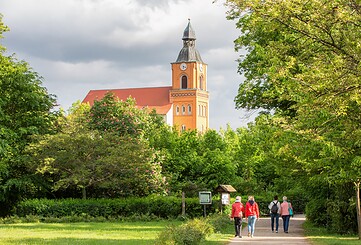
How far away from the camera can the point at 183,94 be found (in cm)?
14088

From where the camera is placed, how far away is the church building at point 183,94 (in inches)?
5507

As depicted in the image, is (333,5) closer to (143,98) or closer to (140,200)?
(140,200)

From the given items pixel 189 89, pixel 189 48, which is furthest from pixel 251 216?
pixel 189 48

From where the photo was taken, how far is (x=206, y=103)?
144875mm

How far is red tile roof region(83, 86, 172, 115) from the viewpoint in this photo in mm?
138500

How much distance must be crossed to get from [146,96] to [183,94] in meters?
7.96

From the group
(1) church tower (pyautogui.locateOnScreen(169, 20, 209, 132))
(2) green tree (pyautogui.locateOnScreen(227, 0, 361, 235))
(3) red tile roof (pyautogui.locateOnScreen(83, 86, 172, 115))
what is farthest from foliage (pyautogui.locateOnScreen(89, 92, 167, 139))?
(1) church tower (pyautogui.locateOnScreen(169, 20, 209, 132))

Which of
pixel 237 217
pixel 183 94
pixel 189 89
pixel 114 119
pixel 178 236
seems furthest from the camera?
pixel 189 89

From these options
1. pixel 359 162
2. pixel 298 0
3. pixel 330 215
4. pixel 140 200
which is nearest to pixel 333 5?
pixel 298 0

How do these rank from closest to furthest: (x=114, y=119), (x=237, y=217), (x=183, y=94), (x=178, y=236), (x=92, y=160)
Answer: (x=178, y=236) → (x=237, y=217) → (x=92, y=160) → (x=114, y=119) → (x=183, y=94)

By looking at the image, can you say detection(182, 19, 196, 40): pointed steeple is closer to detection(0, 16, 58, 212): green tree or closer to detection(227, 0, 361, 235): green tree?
detection(0, 16, 58, 212): green tree

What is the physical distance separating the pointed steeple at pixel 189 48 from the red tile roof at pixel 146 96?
752 cm

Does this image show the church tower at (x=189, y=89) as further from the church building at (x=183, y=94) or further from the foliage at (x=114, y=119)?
the foliage at (x=114, y=119)

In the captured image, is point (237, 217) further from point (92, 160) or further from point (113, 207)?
point (92, 160)
